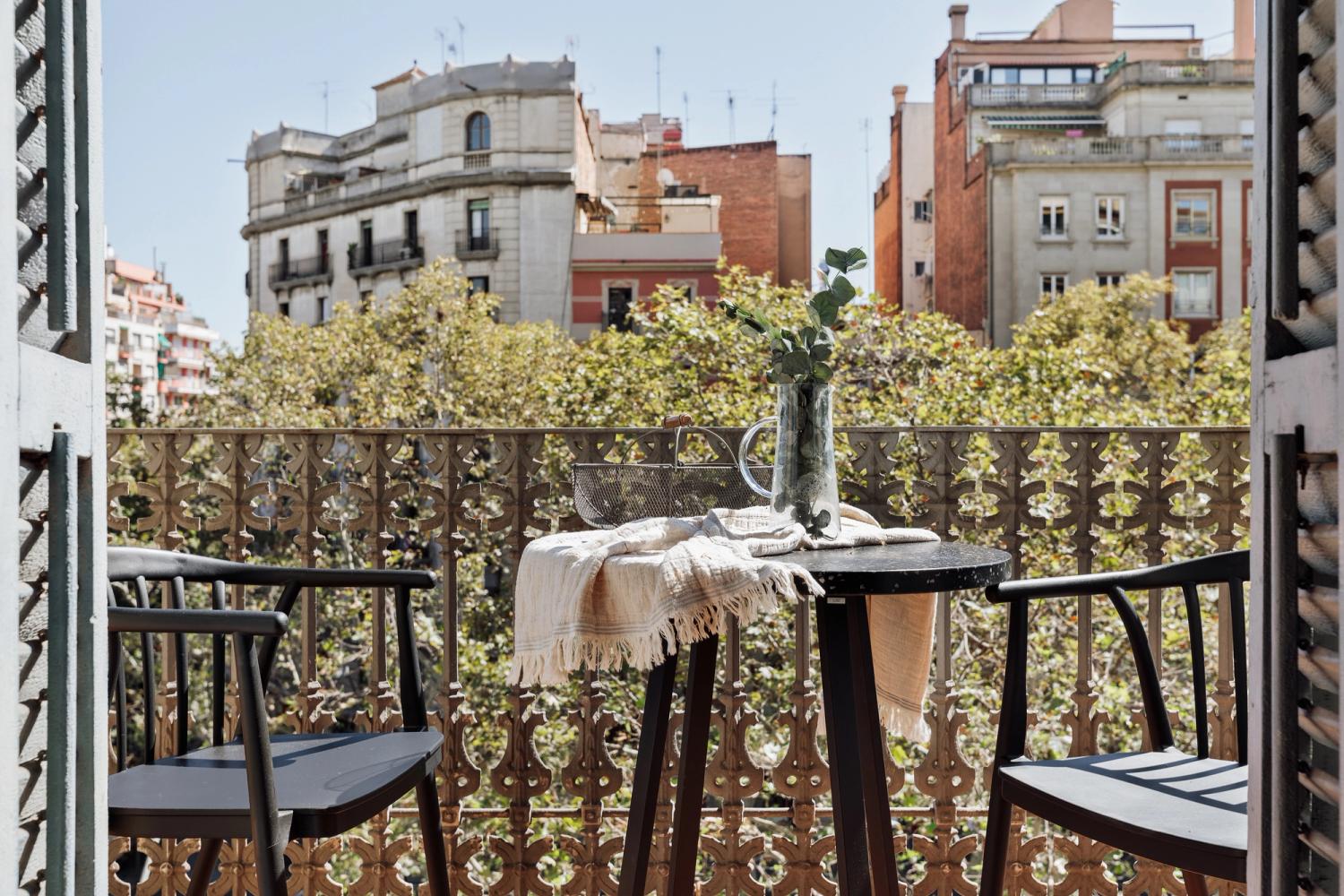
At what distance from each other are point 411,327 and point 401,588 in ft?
65.5

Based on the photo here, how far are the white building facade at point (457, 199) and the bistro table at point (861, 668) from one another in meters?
29.8

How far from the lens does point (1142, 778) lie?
2.12 metres

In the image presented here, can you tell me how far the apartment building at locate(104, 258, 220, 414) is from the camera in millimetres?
70688

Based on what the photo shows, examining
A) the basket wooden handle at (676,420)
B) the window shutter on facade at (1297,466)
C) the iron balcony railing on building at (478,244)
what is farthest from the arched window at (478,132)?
the window shutter on facade at (1297,466)

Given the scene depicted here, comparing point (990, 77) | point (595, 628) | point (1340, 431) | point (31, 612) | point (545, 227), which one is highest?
point (990, 77)

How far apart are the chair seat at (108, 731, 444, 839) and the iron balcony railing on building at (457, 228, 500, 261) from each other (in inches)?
1207

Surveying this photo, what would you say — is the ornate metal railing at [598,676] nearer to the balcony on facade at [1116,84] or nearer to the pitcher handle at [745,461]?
the pitcher handle at [745,461]

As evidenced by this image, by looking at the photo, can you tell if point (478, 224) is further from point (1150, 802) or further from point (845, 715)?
point (1150, 802)

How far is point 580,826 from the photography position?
299cm

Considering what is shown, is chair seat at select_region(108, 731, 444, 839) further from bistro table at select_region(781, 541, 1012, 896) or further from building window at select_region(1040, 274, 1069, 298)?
building window at select_region(1040, 274, 1069, 298)

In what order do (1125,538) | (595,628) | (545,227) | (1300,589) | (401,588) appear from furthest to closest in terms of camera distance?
(545,227) < (1125,538) < (401,588) < (595,628) < (1300,589)

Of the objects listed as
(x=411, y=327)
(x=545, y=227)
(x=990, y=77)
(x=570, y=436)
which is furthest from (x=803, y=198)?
(x=570, y=436)

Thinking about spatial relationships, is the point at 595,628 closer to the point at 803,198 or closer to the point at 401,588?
the point at 401,588

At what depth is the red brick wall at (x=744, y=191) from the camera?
34844 mm
